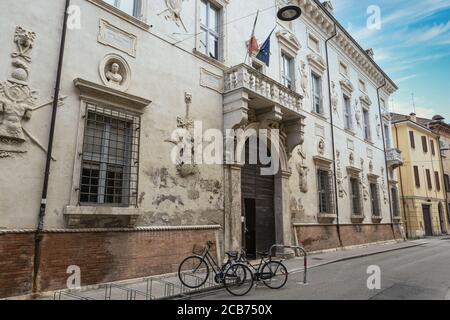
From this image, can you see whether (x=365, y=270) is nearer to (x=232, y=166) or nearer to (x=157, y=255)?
(x=232, y=166)

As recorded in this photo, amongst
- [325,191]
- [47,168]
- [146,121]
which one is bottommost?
[47,168]

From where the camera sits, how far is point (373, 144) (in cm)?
2270

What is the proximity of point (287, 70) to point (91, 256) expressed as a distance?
39.2ft

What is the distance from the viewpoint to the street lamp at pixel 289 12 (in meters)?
9.89

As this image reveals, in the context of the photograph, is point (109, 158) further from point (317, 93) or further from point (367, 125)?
point (367, 125)

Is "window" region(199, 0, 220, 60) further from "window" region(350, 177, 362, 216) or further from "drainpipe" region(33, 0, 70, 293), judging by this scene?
"window" region(350, 177, 362, 216)

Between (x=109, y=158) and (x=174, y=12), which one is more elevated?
(x=174, y=12)

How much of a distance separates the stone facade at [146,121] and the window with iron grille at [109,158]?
0.18ft

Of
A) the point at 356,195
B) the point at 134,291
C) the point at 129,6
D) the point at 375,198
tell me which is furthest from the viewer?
the point at 375,198

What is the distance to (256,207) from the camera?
12211 mm

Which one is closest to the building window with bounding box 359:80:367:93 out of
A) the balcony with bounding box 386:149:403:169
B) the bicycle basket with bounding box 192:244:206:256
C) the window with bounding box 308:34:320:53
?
the balcony with bounding box 386:149:403:169

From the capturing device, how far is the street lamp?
32.4 feet

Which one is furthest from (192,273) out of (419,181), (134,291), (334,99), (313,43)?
(419,181)
